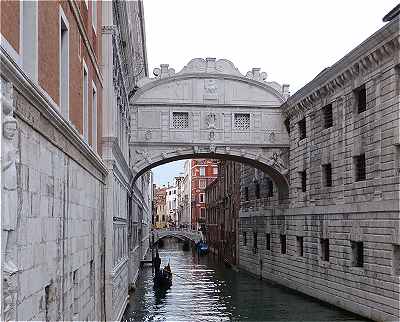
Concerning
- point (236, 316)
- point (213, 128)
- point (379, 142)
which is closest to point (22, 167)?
point (379, 142)

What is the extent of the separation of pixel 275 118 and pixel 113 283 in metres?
13.0

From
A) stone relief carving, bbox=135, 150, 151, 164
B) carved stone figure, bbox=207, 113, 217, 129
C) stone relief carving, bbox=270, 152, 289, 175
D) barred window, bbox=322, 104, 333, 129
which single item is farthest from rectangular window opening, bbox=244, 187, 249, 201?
barred window, bbox=322, 104, 333, 129

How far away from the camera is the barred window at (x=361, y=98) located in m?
18.0

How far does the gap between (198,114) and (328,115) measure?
5.64 metres

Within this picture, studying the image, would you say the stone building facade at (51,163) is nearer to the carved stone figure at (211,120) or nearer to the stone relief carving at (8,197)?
the stone relief carving at (8,197)

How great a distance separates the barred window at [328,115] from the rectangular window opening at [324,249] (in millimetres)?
3772

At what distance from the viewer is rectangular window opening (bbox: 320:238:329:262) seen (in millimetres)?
20781

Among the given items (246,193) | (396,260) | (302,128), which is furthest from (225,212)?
(396,260)

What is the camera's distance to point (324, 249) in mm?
21047

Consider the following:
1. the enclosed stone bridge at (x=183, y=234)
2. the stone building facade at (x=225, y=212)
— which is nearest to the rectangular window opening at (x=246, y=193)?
the stone building facade at (x=225, y=212)

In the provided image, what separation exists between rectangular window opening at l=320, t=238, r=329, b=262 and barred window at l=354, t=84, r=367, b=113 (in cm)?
471

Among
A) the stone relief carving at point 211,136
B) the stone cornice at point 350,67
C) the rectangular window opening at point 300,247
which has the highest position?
the stone cornice at point 350,67

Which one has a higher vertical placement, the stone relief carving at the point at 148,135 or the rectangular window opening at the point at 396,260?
the stone relief carving at the point at 148,135

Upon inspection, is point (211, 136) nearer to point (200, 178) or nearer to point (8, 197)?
point (8, 197)
